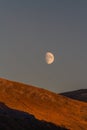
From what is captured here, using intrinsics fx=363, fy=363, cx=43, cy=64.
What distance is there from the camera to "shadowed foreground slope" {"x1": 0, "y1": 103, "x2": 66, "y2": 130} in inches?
2124

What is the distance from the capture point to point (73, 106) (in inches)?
3642

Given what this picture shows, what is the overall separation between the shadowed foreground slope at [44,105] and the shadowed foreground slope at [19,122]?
237 inches

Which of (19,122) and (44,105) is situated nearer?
(19,122)

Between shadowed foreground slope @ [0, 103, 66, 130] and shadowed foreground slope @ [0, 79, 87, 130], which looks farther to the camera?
shadowed foreground slope @ [0, 79, 87, 130]

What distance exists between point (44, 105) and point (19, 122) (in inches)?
1049

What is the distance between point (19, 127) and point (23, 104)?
25.5 m

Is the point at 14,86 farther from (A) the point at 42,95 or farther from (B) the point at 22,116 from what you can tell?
(B) the point at 22,116

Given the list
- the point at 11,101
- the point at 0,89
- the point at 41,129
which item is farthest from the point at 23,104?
the point at 41,129

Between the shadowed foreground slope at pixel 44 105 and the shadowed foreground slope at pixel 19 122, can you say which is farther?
the shadowed foreground slope at pixel 44 105

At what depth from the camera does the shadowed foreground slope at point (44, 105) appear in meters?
75.8

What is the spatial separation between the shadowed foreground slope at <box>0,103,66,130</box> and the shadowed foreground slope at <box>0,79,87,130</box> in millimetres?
6008

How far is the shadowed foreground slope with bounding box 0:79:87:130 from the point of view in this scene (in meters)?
75.8

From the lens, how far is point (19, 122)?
196 feet

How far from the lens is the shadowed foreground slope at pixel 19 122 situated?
53956 millimetres
